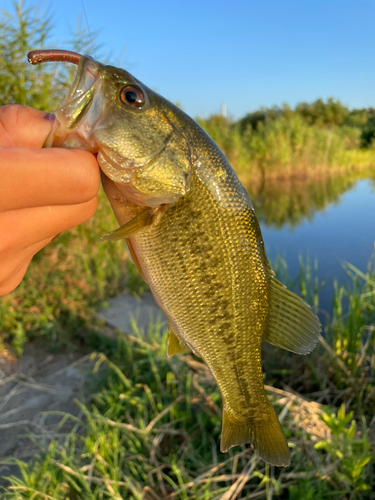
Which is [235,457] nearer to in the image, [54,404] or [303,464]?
[303,464]

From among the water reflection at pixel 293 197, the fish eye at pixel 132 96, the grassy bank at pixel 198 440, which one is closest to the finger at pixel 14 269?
the fish eye at pixel 132 96

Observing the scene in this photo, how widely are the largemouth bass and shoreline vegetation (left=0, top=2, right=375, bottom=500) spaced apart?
101 cm

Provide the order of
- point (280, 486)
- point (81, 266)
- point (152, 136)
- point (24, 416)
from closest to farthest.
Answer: point (152, 136)
point (280, 486)
point (24, 416)
point (81, 266)

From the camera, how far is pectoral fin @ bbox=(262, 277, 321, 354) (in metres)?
1.57

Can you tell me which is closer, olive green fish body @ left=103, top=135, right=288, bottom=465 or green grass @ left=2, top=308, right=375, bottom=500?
olive green fish body @ left=103, top=135, right=288, bottom=465

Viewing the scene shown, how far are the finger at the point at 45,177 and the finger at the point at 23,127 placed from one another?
14cm

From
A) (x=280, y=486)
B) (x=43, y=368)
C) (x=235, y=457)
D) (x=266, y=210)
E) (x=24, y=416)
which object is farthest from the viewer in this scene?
(x=266, y=210)

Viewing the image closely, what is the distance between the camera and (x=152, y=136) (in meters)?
1.34

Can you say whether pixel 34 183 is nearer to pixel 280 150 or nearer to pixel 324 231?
pixel 324 231

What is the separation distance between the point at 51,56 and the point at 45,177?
17.7 inches

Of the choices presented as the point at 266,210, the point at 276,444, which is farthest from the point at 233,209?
the point at 266,210

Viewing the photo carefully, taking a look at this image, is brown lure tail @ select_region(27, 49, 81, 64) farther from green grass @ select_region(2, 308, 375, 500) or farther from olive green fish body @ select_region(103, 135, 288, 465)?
green grass @ select_region(2, 308, 375, 500)

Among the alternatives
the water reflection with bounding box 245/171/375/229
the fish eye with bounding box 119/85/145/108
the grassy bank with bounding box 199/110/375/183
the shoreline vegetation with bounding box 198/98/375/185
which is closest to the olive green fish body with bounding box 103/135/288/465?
the fish eye with bounding box 119/85/145/108

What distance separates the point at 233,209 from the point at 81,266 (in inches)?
145
